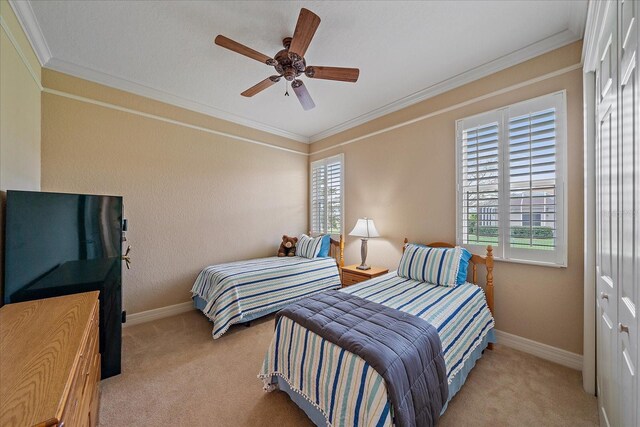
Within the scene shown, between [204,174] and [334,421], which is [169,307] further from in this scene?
[334,421]

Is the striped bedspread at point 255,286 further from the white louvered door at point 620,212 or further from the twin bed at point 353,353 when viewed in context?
the white louvered door at point 620,212

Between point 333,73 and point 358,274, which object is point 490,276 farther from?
point 333,73

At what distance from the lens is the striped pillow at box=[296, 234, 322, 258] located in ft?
12.8

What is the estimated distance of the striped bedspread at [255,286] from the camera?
2701 millimetres

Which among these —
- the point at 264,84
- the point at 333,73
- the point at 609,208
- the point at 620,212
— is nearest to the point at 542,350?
the point at 609,208

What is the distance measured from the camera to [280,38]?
2.17 m

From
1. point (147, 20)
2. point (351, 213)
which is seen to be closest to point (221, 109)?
point (147, 20)

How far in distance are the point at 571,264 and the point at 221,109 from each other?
440 centimetres

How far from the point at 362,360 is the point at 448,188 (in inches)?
90.2

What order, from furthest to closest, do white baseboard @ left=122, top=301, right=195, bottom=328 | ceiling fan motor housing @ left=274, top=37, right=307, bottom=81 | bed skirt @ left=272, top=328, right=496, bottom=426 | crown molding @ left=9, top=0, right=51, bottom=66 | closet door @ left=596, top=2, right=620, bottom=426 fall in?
white baseboard @ left=122, top=301, right=195, bottom=328
ceiling fan motor housing @ left=274, top=37, right=307, bottom=81
crown molding @ left=9, top=0, right=51, bottom=66
bed skirt @ left=272, top=328, right=496, bottom=426
closet door @ left=596, top=2, right=620, bottom=426

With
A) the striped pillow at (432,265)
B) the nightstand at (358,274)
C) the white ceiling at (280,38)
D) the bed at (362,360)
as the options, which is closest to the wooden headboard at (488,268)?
the bed at (362,360)

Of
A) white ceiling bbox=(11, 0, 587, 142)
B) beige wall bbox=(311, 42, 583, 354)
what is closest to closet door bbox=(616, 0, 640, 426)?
white ceiling bbox=(11, 0, 587, 142)

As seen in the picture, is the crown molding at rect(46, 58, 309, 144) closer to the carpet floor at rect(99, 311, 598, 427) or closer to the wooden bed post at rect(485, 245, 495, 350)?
the carpet floor at rect(99, 311, 598, 427)

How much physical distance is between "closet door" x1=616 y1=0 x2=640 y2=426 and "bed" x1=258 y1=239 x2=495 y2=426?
78 cm
